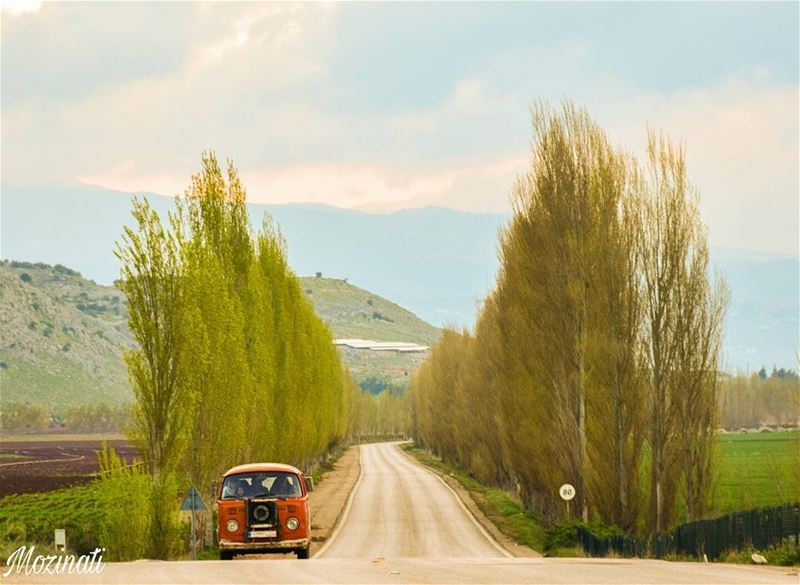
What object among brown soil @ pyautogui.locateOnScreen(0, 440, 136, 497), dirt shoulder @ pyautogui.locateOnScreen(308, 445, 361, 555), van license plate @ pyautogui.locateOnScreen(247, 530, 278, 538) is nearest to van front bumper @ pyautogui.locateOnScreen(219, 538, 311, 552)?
van license plate @ pyautogui.locateOnScreen(247, 530, 278, 538)

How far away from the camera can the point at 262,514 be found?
87.0 ft

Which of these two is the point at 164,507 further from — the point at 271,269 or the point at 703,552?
the point at 271,269

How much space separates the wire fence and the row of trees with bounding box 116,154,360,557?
12110 millimetres

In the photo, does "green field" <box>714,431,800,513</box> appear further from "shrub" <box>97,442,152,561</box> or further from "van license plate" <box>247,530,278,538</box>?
"shrub" <box>97,442,152,561</box>

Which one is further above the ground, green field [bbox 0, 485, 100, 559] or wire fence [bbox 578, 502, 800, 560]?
wire fence [bbox 578, 502, 800, 560]

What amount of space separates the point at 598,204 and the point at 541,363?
6.01 meters

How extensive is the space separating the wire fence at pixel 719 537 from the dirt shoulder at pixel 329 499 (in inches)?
387

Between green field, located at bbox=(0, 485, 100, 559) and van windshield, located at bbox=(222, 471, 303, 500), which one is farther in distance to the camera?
green field, located at bbox=(0, 485, 100, 559)

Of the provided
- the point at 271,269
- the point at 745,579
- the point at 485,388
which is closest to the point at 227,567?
the point at 745,579

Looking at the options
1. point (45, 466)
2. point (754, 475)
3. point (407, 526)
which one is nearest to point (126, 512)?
point (407, 526)

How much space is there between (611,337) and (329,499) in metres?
27.1

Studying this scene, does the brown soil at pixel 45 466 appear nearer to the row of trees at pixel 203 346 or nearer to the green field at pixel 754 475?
the row of trees at pixel 203 346

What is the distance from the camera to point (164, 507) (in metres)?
30.6

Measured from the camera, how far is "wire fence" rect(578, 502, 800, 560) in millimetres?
24359
